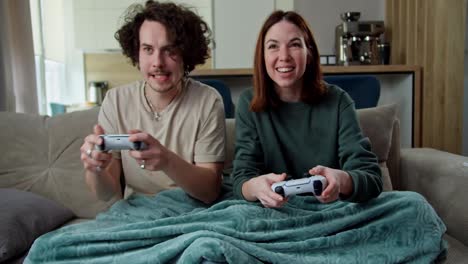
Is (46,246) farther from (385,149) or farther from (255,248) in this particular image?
(385,149)

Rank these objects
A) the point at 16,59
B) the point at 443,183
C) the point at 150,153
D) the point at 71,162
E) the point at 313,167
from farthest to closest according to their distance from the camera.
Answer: the point at 16,59, the point at 71,162, the point at 443,183, the point at 313,167, the point at 150,153

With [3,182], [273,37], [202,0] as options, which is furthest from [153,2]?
[202,0]

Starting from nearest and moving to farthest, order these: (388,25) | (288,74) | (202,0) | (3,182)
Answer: (288,74) → (3,182) → (388,25) → (202,0)

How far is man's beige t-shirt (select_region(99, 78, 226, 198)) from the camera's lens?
3.70 ft

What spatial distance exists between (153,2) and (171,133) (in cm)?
34

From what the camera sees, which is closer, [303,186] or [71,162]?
[303,186]

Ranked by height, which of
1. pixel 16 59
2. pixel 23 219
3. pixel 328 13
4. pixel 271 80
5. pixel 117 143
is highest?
pixel 328 13

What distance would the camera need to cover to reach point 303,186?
802 mm

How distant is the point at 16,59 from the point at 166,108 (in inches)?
55.9

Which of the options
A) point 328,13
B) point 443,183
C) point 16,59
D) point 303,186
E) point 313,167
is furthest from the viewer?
point 328,13

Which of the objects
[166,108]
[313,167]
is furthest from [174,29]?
[313,167]

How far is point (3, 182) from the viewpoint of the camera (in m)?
1.35

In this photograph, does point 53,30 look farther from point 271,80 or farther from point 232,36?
point 271,80

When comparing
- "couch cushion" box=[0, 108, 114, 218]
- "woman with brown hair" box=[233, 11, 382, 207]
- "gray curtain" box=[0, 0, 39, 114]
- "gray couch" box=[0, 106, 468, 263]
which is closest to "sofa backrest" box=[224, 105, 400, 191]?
"gray couch" box=[0, 106, 468, 263]
